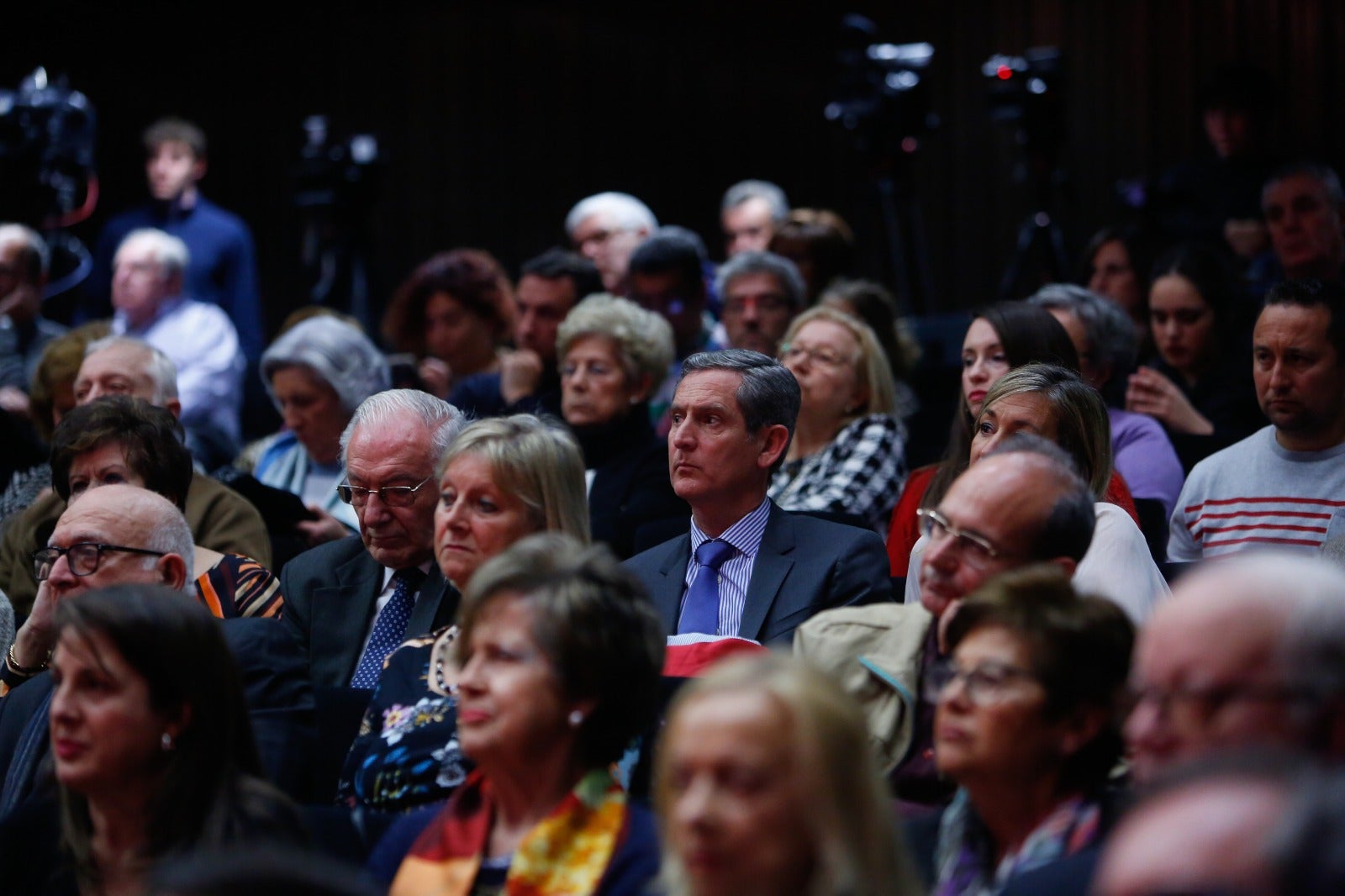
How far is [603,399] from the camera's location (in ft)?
13.2

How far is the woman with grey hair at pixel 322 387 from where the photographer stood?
3.98 m

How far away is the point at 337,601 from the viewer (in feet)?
9.78

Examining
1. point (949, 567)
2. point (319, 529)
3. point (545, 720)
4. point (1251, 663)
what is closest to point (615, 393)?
point (319, 529)

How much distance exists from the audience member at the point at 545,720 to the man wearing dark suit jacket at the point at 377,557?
858mm

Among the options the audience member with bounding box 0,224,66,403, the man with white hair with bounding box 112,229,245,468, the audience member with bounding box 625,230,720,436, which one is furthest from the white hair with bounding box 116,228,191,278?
the audience member with bounding box 625,230,720,436

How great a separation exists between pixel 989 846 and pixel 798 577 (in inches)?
42.1

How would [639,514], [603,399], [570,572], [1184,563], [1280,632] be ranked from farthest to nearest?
[603,399], [639,514], [1184,563], [570,572], [1280,632]

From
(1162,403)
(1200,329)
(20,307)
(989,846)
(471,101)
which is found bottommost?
(989,846)

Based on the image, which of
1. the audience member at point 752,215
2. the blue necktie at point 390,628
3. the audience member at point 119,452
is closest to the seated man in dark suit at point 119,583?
the blue necktie at point 390,628

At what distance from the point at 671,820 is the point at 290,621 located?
1514 mm

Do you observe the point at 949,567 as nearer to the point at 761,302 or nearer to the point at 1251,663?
the point at 1251,663

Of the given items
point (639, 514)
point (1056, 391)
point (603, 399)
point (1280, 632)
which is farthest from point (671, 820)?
point (603, 399)

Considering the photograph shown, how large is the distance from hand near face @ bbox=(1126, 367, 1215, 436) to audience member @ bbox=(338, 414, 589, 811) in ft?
5.44

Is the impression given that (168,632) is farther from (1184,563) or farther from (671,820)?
(1184,563)
